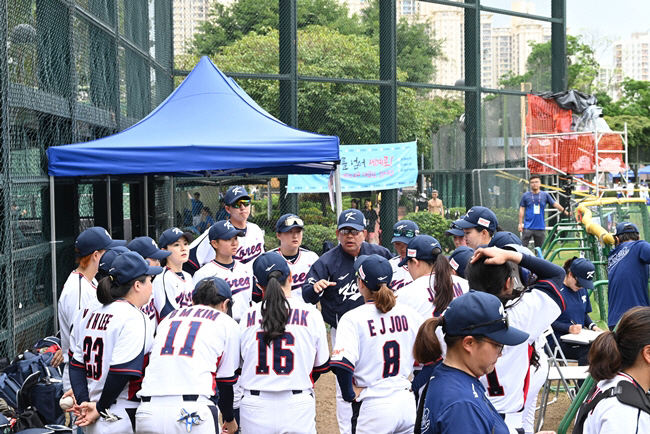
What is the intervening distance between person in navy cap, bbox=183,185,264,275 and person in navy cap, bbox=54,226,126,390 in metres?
1.66

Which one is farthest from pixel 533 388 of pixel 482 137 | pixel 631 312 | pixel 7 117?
pixel 482 137

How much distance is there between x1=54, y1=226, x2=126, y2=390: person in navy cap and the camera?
4.63m

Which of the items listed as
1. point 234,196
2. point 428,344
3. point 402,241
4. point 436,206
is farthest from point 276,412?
point 436,206

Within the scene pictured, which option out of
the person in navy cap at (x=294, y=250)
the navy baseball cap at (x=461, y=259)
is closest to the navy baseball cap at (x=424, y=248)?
the navy baseball cap at (x=461, y=259)

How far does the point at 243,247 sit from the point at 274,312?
3.01 meters

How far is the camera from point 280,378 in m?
3.74

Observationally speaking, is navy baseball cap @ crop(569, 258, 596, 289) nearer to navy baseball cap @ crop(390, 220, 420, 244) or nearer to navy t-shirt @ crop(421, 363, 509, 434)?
navy baseball cap @ crop(390, 220, 420, 244)

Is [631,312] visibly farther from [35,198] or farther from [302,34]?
[302,34]

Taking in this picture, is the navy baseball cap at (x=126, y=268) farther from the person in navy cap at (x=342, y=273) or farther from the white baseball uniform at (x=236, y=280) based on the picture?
the person in navy cap at (x=342, y=273)

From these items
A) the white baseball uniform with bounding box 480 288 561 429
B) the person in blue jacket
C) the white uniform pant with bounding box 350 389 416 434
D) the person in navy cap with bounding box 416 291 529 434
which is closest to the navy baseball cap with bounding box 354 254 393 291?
the white uniform pant with bounding box 350 389 416 434

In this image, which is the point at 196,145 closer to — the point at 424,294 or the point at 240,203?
the point at 240,203

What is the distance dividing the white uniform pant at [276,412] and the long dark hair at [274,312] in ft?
1.03

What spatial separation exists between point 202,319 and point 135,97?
7.42 metres

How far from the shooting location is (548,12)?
1655 centimetres
